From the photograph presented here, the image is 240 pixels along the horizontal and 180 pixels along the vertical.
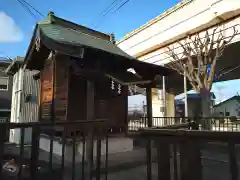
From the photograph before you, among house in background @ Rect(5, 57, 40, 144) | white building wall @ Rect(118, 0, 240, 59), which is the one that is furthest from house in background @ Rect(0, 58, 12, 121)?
white building wall @ Rect(118, 0, 240, 59)

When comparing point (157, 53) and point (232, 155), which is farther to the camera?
point (157, 53)

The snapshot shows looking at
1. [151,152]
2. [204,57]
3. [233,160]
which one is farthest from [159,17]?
[233,160]

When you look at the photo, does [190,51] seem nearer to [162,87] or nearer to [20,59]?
[162,87]

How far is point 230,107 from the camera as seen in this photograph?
31.3 m

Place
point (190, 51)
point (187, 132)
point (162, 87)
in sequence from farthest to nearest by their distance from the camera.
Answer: point (162, 87) < point (190, 51) < point (187, 132)

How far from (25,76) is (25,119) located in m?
2.32

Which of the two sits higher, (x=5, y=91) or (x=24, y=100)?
(x=5, y=91)

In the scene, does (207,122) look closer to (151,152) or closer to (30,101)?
(151,152)

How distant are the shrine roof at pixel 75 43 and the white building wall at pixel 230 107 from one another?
26052mm

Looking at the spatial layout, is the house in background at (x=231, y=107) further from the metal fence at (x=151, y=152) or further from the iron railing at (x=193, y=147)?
the iron railing at (x=193, y=147)

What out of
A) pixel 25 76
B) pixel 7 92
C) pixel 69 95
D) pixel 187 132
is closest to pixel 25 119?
pixel 25 76

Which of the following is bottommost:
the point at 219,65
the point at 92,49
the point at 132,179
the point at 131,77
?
the point at 132,179

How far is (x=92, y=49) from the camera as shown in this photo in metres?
5.46

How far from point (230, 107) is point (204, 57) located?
27.1 m
